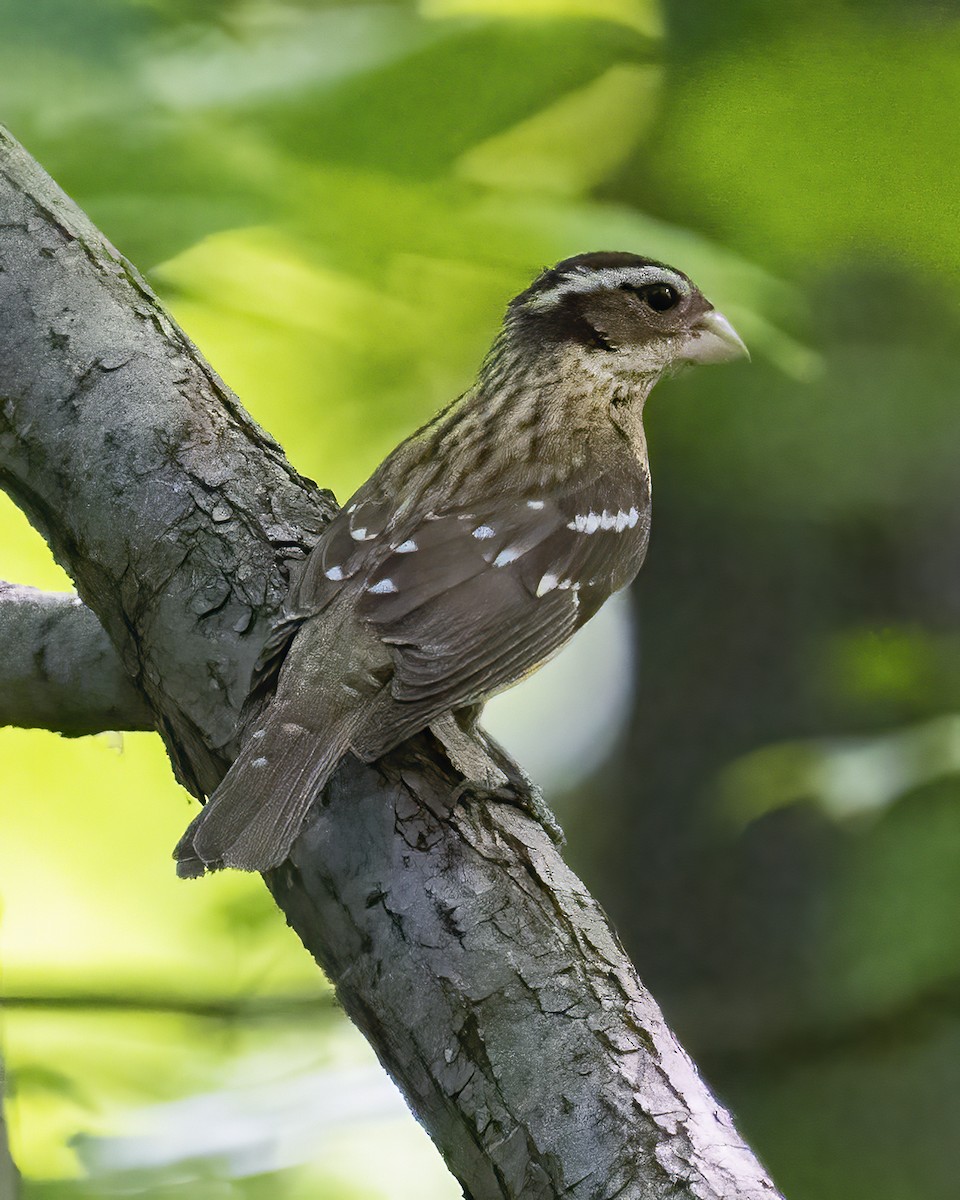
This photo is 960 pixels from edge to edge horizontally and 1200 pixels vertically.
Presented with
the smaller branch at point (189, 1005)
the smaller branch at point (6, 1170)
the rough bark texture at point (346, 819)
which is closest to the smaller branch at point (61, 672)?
the rough bark texture at point (346, 819)

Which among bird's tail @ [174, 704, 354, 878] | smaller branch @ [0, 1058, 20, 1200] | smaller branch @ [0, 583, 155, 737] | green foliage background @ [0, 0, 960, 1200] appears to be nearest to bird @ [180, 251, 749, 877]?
bird's tail @ [174, 704, 354, 878]

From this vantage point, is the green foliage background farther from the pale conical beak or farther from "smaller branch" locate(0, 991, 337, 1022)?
the pale conical beak

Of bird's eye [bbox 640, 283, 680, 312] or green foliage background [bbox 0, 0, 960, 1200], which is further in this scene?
green foliage background [bbox 0, 0, 960, 1200]

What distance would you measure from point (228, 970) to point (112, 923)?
0.35 meters

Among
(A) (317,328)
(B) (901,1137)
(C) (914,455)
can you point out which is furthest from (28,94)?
(B) (901,1137)

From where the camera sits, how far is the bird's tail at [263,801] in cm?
131

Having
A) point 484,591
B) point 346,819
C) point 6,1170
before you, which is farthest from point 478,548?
point 6,1170

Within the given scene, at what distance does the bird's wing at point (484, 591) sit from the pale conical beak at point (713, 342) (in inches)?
14.7

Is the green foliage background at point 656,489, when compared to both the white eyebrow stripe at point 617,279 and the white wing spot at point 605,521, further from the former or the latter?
the white wing spot at point 605,521

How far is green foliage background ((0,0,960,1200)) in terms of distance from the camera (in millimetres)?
2422

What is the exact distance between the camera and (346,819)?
1418mm

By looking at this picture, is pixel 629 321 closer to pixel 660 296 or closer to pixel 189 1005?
pixel 660 296

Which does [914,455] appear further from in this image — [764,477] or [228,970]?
[228,970]

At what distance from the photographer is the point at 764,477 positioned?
282 centimetres
